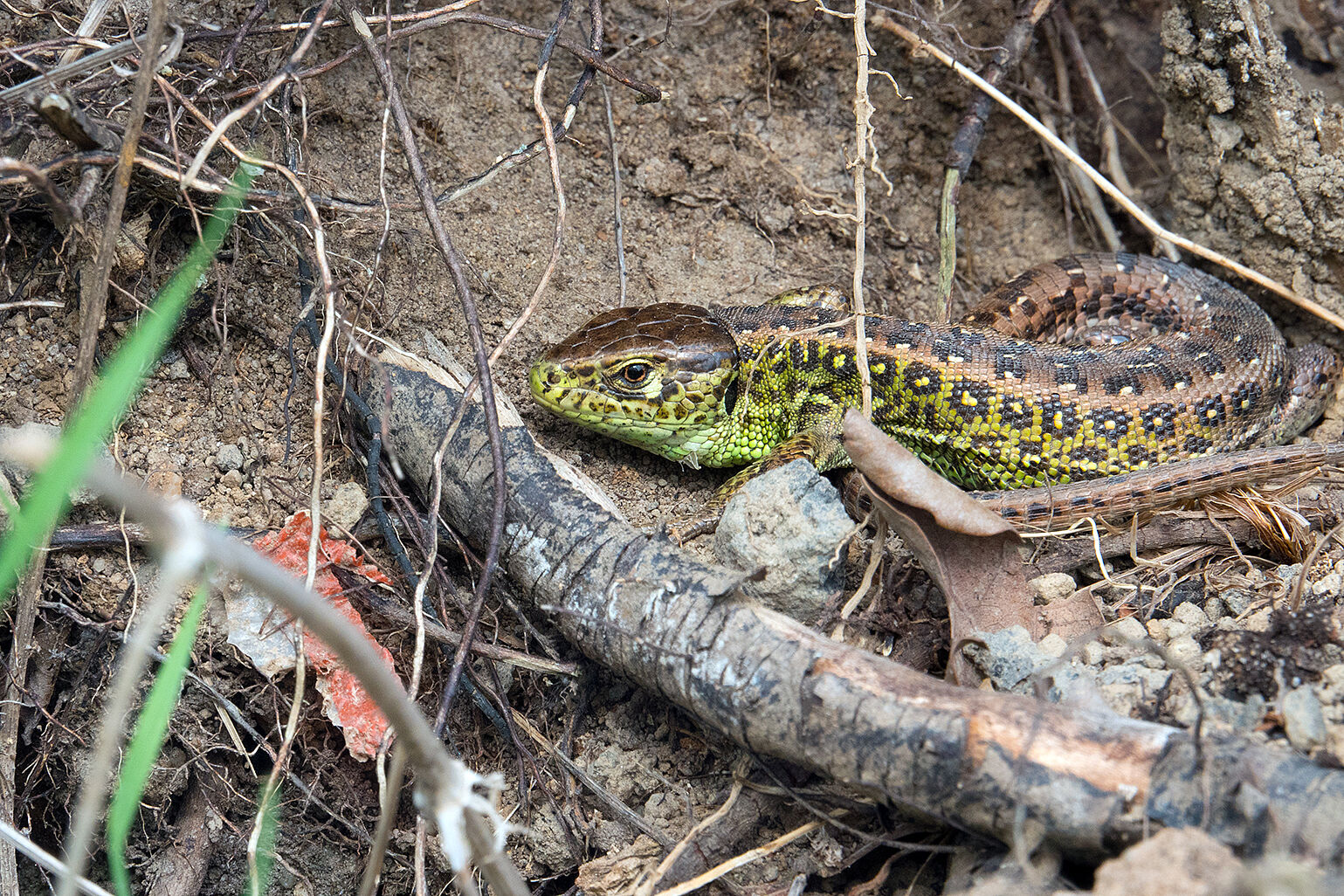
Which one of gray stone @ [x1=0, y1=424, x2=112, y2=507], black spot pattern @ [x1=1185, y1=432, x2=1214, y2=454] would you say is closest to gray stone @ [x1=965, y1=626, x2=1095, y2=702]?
black spot pattern @ [x1=1185, y1=432, x2=1214, y2=454]

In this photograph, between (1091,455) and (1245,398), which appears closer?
(1091,455)

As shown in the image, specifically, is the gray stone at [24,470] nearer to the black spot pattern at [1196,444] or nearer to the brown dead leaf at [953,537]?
the brown dead leaf at [953,537]

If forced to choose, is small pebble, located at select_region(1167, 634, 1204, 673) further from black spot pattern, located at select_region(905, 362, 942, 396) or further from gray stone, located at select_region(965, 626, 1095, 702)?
black spot pattern, located at select_region(905, 362, 942, 396)

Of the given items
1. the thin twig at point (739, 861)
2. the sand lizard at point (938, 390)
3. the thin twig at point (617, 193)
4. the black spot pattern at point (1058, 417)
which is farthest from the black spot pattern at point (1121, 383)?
the thin twig at point (739, 861)

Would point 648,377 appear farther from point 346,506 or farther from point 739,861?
point 739,861

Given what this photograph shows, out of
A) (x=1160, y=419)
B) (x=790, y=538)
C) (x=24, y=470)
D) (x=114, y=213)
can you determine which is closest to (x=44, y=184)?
(x=114, y=213)

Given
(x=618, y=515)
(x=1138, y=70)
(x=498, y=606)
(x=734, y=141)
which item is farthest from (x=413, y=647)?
(x=1138, y=70)
